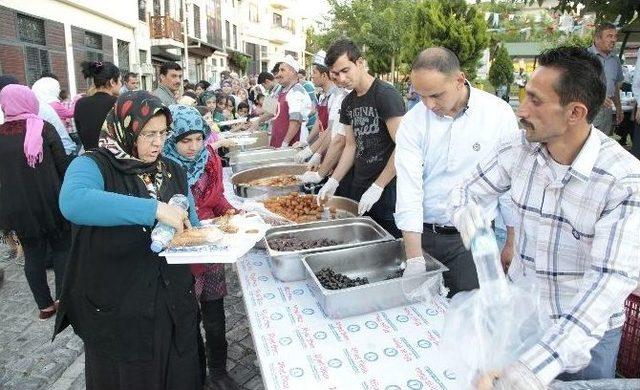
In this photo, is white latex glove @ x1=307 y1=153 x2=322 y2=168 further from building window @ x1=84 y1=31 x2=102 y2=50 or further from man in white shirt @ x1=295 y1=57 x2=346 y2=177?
building window @ x1=84 y1=31 x2=102 y2=50

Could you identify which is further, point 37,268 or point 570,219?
point 37,268

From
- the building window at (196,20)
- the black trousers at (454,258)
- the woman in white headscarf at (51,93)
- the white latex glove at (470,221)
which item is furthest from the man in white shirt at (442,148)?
the building window at (196,20)

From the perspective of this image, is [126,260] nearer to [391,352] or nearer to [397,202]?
[391,352]

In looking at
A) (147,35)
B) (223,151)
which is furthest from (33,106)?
(147,35)

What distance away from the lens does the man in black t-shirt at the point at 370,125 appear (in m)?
2.55

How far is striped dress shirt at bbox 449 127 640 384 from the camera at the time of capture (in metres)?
0.98

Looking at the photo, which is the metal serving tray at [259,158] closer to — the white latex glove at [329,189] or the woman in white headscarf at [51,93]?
the white latex glove at [329,189]

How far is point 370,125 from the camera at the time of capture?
8.66ft

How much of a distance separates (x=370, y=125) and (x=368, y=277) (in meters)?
1.02

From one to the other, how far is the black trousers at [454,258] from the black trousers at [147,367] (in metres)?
1.27

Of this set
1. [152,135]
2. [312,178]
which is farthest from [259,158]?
[152,135]

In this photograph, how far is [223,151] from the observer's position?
19.2 feet

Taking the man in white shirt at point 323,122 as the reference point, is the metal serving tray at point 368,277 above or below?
below

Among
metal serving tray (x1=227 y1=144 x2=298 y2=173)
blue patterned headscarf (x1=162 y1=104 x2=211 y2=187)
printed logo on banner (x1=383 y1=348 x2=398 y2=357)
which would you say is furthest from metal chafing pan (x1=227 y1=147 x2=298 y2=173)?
printed logo on banner (x1=383 y1=348 x2=398 y2=357)
